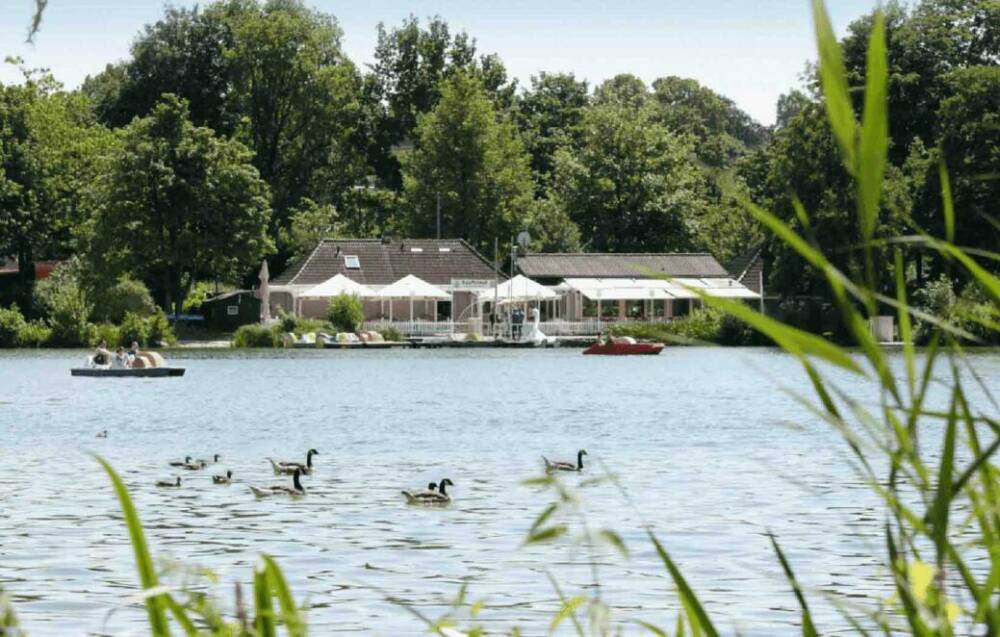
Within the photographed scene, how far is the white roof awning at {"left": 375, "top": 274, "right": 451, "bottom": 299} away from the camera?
79.6 meters

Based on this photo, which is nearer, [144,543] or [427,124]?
[144,543]

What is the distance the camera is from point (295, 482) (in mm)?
21641

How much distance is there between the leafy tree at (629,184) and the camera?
93.0 m

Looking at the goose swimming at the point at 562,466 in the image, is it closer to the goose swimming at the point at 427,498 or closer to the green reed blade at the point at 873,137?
the goose swimming at the point at 427,498

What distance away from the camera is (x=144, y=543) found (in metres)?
2.37

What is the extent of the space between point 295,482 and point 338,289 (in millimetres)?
57738

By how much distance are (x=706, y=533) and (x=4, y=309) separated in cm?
6495

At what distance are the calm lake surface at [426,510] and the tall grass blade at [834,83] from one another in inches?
15.9

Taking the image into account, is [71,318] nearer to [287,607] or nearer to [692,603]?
[287,607]

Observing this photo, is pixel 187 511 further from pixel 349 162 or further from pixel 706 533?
pixel 349 162

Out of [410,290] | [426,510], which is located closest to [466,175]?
[410,290]

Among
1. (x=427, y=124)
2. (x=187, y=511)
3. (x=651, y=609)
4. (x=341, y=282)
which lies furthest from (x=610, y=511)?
(x=427, y=124)

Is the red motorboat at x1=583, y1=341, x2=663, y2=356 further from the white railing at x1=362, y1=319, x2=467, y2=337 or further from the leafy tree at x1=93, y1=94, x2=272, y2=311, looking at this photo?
the leafy tree at x1=93, y1=94, x2=272, y2=311

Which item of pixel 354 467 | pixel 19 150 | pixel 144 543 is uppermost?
pixel 19 150
